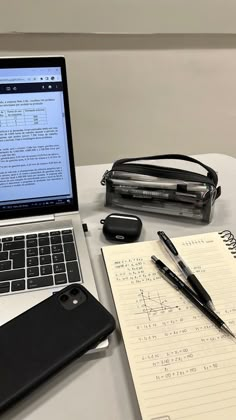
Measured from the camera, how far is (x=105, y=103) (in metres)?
1.41

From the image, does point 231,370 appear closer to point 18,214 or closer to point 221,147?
point 18,214

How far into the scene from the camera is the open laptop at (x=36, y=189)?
57 centimetres

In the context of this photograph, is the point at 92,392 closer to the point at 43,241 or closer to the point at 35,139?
the point at 43,241

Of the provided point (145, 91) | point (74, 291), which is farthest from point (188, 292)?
point (145, 91)

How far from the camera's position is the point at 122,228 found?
2.23ft

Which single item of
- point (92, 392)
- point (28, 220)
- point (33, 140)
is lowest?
point (92, 392)

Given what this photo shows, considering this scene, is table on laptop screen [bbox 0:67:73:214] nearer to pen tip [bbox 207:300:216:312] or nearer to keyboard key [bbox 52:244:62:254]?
keyboard key [bbox 52:244:62:254]

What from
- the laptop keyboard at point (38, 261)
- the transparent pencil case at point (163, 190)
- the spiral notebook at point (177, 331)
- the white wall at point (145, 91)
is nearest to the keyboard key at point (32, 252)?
the laptop keyboard at point (38, 261)

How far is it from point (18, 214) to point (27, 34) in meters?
0.79

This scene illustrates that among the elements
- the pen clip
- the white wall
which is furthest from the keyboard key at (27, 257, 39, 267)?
the white wall

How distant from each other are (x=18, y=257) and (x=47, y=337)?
0.57 ft

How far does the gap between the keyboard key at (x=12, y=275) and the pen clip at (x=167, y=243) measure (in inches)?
8.9

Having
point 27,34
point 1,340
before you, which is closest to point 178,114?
point 27,34

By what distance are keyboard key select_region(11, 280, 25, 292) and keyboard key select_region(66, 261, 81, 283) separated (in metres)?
0.07
